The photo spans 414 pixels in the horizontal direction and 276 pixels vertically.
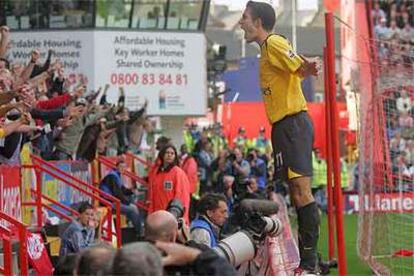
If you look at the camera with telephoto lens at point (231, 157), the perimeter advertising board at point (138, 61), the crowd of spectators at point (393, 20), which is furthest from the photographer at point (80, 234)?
the crowd of spectators at point (393, 20)

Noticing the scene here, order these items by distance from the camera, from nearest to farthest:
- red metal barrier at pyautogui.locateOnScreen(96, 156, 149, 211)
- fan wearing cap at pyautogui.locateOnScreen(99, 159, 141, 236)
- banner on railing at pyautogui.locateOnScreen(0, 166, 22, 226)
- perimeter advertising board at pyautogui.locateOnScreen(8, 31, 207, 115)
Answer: banner on railing at pyautogui.locateOnScreen(0, 166, 22, 226) → fan wearing cap at pyautogui.locateOnScreen(99, 159, 141, 236) → red metal barrier at pyautogui.locateOnScreen(96, 156, 149, 211) → perimeter advertising board at pyautogui.locateOnScreen(8, 31, 207, 115)

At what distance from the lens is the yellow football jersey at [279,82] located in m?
7.61

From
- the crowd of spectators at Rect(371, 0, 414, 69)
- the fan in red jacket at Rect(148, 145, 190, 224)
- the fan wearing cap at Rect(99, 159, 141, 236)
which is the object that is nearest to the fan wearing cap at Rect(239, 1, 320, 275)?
the fan in red jacket at Rect(148, 145, 190, 224)

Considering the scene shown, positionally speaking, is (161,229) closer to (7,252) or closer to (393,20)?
(7,252)

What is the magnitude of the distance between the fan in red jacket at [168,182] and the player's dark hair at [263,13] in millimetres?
6082

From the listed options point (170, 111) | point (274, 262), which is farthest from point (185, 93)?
point (274, 262)

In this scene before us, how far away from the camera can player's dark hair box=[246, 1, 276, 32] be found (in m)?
7.74

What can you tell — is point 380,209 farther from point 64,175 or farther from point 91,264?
point 91,264

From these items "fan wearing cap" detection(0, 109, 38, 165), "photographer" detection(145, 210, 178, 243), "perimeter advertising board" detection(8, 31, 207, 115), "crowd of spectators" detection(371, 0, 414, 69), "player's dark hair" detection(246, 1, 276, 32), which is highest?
"crowd of spectators" detection(371, 0, 414, 69)

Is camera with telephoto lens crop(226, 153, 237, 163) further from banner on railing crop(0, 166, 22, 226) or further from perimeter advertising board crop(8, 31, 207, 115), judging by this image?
banner on railing crop(0, 166, 22, 226)

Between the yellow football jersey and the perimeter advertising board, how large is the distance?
19.7 meters

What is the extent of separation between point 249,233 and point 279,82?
1.50 meters

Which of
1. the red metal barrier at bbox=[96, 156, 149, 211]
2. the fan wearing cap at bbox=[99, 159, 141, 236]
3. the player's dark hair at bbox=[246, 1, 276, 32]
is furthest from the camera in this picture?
the red metal barrier at bbox=[96, 156, 149, 211]

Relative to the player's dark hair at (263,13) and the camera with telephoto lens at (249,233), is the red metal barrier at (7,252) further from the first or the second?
the player's dark hair at (263,13)
